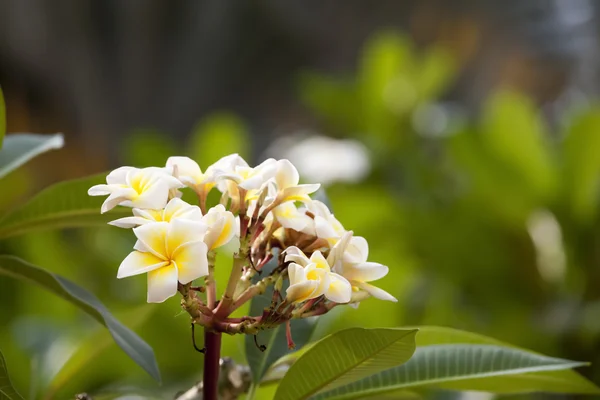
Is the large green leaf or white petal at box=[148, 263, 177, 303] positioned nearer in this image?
white petal at box=[148, 263, 177, 303]

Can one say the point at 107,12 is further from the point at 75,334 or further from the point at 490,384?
the point at 490,384

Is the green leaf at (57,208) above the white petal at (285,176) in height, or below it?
below

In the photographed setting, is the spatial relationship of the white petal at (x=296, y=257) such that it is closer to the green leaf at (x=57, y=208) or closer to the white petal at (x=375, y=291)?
the white petal at (x=375, y=291)

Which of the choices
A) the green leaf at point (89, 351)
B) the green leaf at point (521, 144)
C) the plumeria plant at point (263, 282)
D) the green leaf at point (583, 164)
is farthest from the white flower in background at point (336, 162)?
the plumeria plant at point (263, 282)

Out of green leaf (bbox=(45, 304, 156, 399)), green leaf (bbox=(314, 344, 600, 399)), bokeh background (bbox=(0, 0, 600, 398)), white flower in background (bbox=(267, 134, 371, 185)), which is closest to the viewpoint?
green leaf (bbox=(314, 344, 600, 399))

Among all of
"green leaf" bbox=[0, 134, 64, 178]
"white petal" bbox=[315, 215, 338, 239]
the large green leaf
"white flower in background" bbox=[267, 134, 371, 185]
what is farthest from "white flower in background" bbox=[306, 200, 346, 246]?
"white flower in background" bbox=[267, 134, 371, 185]

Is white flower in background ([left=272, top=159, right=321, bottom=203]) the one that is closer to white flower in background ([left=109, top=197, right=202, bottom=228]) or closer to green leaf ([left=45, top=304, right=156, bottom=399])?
white flower in background ([left=109, top=197, right=202, bottom=228])
